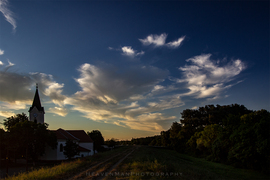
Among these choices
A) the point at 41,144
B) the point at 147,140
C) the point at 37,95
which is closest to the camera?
the point at 41,144

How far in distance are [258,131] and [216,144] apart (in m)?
12.6

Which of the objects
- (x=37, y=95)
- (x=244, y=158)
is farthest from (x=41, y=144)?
(x=244, y=158)

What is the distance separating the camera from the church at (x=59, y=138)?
47.2 m

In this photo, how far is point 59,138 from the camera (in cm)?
5031

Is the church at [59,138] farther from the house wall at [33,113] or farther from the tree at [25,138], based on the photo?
the tree at [25,138]

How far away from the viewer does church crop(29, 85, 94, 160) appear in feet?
155

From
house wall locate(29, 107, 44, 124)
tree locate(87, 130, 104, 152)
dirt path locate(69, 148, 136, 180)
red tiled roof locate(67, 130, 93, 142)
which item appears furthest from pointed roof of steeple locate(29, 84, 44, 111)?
dirt path locate(69, 148, 136, 180)

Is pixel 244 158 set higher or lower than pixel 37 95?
lower

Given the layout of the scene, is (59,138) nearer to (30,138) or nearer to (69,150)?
(69,150)

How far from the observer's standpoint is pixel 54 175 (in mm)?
14789

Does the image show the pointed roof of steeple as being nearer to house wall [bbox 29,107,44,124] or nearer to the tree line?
house wall [bbox 29,107,44,124]

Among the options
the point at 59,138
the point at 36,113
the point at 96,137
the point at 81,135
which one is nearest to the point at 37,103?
the point at 36,113

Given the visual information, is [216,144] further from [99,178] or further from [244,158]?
[99,178]

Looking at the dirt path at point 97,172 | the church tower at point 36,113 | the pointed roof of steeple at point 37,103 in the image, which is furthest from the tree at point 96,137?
the dirt path at point 97,172
